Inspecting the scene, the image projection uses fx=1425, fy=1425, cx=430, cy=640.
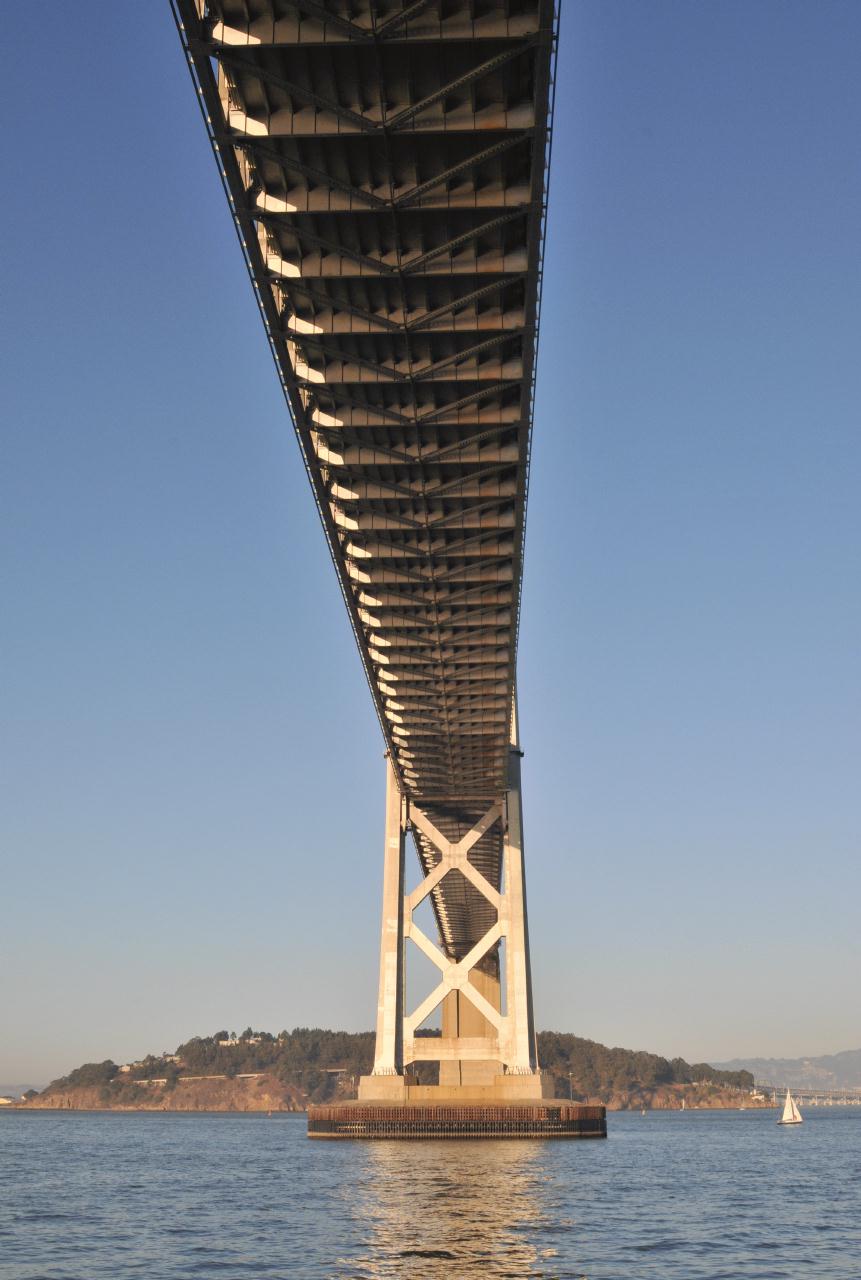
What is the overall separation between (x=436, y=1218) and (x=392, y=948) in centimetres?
3188

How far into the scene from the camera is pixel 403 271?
2338cm

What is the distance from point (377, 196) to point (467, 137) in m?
1.86

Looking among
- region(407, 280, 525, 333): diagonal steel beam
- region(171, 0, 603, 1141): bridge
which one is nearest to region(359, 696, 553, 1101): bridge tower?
region(171, 0, 603, 1141): bridge

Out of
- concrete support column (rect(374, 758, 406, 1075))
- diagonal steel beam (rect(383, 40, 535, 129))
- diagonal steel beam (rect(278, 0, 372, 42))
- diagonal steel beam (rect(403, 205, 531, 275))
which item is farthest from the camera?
concrete support column (rect(374, 758, 406, 1075))

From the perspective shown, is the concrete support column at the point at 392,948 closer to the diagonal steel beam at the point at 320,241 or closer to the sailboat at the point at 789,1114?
the diagonal steel beam at the point at 320,241

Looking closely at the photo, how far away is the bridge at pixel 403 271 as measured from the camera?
1894 centimetres

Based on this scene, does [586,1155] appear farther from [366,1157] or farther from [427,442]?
[427,442]

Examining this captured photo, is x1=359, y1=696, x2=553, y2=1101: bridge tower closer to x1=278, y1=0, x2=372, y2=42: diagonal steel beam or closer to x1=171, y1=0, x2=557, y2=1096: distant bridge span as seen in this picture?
x1=171, y1=0, x2=557, y2=1096: distant bridge span

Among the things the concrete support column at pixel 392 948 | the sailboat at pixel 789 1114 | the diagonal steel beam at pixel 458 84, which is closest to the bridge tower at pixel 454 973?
the concrete support column at pixel 392 948

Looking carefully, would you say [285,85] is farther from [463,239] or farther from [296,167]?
[463,239]

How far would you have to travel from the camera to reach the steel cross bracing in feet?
62.0

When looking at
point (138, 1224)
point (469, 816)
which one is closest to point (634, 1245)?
point (138, 1224)

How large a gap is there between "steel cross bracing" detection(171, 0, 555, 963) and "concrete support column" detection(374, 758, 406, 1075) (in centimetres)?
2119

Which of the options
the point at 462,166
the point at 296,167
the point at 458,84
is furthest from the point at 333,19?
the point at 462,166
